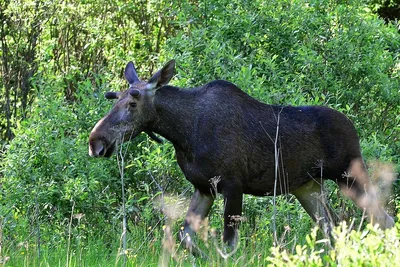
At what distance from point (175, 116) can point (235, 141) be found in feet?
2.21

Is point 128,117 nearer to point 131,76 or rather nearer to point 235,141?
point 131,76

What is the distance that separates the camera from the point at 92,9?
16062 millimetres

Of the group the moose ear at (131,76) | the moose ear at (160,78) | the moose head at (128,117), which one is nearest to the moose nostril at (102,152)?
the moose head at (128,117)

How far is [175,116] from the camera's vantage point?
9391 mm

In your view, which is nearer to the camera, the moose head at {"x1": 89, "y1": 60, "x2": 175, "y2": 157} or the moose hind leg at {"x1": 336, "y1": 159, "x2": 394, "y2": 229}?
the moose head at {"x1": 89, "y1": 60, "x2": 175, "y2": 157}

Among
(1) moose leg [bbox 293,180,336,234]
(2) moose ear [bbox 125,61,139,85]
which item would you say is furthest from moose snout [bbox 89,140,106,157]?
(1) moose leg [bbox 293,180,336,234]

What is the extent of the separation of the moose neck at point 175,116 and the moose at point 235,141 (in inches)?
0.4

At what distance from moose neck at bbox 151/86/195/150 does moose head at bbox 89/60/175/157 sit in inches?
3.1

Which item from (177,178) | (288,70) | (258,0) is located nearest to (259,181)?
(177,178)

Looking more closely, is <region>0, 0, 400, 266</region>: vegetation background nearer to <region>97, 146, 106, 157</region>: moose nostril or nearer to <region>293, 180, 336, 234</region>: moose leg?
<region>293, 180, 336, 234</region>: moose leg

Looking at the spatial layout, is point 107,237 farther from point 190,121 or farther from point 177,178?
point 190,121

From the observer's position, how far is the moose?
9070 mm

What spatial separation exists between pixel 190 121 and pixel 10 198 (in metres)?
2.94

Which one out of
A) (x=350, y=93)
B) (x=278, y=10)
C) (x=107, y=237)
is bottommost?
(x=107, y=237)
